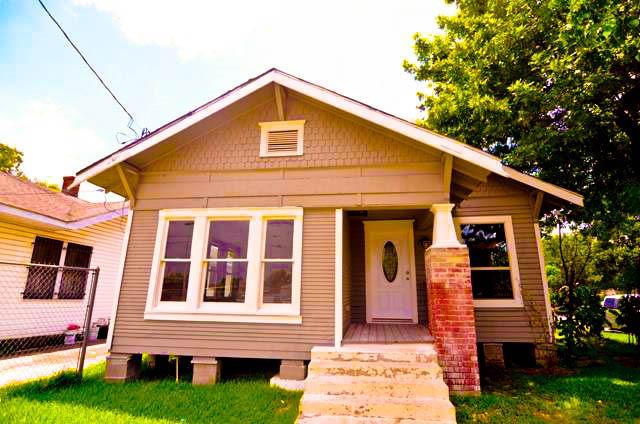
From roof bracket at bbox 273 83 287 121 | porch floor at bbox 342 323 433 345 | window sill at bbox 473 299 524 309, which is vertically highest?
roof bracket at bbox 273 83 287 121

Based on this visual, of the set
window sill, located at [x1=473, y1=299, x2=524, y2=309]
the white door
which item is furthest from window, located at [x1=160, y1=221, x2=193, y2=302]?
window sill, located at [x1=473, y1=299, x2=524, y2=309]

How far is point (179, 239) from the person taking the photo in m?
6.31

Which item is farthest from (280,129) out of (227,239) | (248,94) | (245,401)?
(245,401)

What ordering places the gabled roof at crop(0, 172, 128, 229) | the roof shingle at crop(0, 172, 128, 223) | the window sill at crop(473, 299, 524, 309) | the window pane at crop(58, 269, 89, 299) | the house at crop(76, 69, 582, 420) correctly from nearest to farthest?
1. the house at crop(76, 69, 582, 420)
2. the window sill at crop(473, 299, 524, 309)
3. the gabled roof at crop(0, 172, 128, 229)
4. the roof shingle at crop(0, 172, 128, 223)
5. the window pane at crop(58, 269, 89, 299)

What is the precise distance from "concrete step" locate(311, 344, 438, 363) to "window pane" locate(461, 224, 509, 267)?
325 centimetres

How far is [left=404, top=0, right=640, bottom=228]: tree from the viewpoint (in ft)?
23.3

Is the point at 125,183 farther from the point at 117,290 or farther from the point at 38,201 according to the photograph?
the point at 38,201

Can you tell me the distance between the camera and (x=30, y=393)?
191 inches

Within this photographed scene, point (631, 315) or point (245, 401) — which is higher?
point (631, 315)

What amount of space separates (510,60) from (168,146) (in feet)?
29.3

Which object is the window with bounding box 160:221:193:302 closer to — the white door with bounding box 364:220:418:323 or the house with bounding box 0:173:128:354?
the house with bounding box 0:173:128:354

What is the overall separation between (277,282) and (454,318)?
303 cm

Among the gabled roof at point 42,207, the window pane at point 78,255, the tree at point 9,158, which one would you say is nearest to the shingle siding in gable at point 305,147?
the gabled roof at point 42,207

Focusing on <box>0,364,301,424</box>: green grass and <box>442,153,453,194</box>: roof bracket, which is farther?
<box>442,153,453,194</box>: roof bracket
